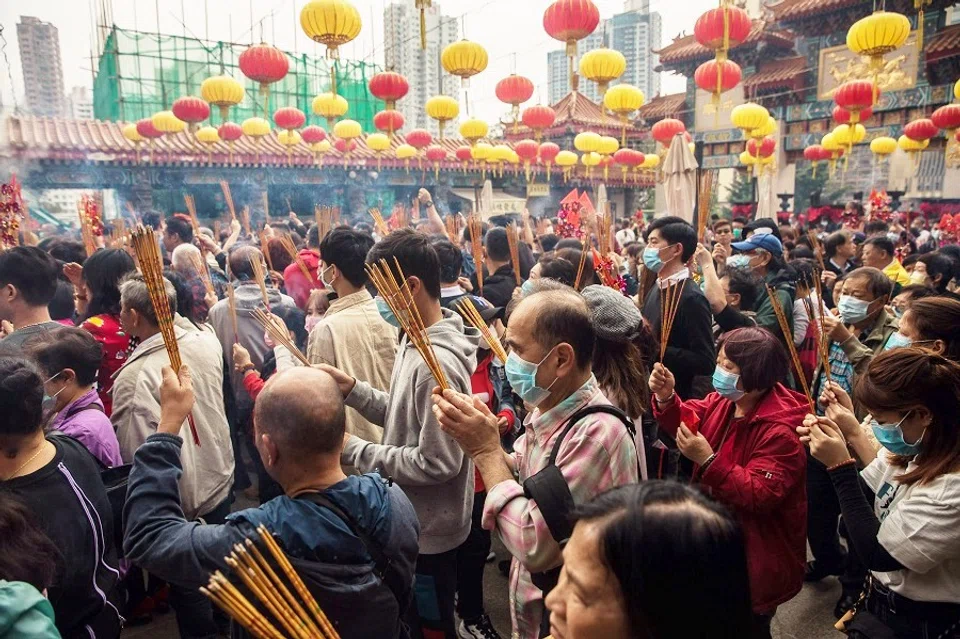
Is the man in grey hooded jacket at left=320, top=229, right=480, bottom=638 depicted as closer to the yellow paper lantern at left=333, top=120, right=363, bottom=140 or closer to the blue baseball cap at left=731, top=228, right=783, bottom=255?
the blue baseball cap at left=731, top=228, right=783, bottom=255

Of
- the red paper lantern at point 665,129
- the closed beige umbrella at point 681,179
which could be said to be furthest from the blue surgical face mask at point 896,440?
the red paper lantern at point 665,129

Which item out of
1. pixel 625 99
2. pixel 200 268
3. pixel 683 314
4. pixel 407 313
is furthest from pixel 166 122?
pixel 407 313

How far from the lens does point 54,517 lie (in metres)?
1.47

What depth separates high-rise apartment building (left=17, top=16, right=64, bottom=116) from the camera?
1683 centimetres

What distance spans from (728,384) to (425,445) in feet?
3.18

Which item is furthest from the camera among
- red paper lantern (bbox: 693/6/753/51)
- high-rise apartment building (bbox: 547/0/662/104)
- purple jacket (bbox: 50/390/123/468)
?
high-rise apartment building (bbox: 547/0/662/104)

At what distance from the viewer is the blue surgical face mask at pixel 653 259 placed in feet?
10.0

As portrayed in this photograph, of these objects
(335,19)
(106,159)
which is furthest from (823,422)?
(106,159)

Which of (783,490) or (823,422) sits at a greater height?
(823,422)

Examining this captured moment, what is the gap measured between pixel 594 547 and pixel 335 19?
582 cm

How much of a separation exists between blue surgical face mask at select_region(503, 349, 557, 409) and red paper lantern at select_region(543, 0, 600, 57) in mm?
4798

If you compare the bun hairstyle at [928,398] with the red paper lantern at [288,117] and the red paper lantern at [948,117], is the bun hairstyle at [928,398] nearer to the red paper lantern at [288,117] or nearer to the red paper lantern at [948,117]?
the red paper lantern at [288,117]

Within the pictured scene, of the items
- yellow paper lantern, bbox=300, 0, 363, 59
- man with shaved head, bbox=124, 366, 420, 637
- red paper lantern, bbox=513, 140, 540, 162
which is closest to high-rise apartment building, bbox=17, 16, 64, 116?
red paper lantern, bbox=513, 140, 540, 162

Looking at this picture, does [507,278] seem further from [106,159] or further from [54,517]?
[106,159]
